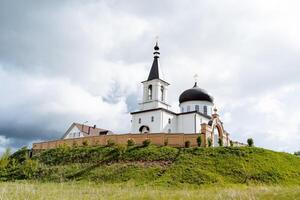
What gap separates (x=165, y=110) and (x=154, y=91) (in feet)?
10.7

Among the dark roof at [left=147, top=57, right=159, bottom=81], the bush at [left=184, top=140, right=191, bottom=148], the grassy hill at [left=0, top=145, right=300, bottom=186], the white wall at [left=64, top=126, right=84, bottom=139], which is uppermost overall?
the dark roof at [left=147, top=57, right=159, bottom=81]

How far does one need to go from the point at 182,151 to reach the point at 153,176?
4.87 m

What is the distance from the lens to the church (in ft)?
117

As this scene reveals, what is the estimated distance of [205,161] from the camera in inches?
962

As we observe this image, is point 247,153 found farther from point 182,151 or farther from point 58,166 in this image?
point 58,166

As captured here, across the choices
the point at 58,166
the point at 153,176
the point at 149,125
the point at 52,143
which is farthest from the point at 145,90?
the point at 153,176

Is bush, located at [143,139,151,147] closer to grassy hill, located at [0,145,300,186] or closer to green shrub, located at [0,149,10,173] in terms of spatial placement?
grassy hill, located at [0,145,300,186]

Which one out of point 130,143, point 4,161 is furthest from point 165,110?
point 4,161

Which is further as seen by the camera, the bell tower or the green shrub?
the bell tower

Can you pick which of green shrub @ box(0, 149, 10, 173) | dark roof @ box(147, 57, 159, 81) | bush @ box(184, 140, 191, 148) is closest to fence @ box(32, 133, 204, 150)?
bush @ box(184, 140, 191, 148)

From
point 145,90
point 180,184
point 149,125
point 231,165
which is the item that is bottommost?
point 180,184

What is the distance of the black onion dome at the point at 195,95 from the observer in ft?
126

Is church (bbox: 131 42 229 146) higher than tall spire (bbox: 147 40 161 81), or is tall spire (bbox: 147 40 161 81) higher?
tall spire (bbox: 147 40 161 81)

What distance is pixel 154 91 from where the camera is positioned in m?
38.2
